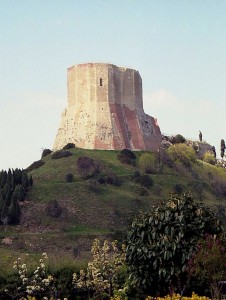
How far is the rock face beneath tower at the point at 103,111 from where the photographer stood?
8625cm

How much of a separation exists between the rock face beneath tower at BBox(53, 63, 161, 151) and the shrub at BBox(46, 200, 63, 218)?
21984 mm

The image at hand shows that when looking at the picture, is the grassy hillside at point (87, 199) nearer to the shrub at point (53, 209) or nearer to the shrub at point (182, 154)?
the shrub at point (53, 209)

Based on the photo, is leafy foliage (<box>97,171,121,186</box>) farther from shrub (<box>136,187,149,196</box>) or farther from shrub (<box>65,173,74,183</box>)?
shrub (<box>65,173,74,183</box>)

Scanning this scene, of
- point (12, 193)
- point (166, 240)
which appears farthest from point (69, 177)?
point (166, 240)

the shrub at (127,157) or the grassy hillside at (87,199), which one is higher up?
the shrub at (127,157)

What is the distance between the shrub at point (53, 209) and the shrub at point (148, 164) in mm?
18163

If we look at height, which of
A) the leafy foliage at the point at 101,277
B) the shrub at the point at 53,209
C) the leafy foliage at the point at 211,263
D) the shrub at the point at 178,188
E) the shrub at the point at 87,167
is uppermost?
the shrub at the point at 87,167

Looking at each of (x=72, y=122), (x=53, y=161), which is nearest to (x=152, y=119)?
(x=72, y=122)

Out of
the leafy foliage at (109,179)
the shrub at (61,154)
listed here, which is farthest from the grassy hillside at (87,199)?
the shrub at (61,154)

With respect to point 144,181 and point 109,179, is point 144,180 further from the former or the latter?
point 109,179

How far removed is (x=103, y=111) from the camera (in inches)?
3433

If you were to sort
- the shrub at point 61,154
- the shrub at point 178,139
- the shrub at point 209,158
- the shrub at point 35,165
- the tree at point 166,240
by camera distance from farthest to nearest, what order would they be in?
the shrub at point 178,139
the shrub at point 209,158
the shrub at point 35,165
the shrub at point 61,154
the tree at point 166,240

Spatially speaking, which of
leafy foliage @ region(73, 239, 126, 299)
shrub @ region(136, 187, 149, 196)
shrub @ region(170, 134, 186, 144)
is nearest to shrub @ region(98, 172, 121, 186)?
shrub @ region(136, 187, 149, 196)

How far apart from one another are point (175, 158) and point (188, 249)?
69854 mm
